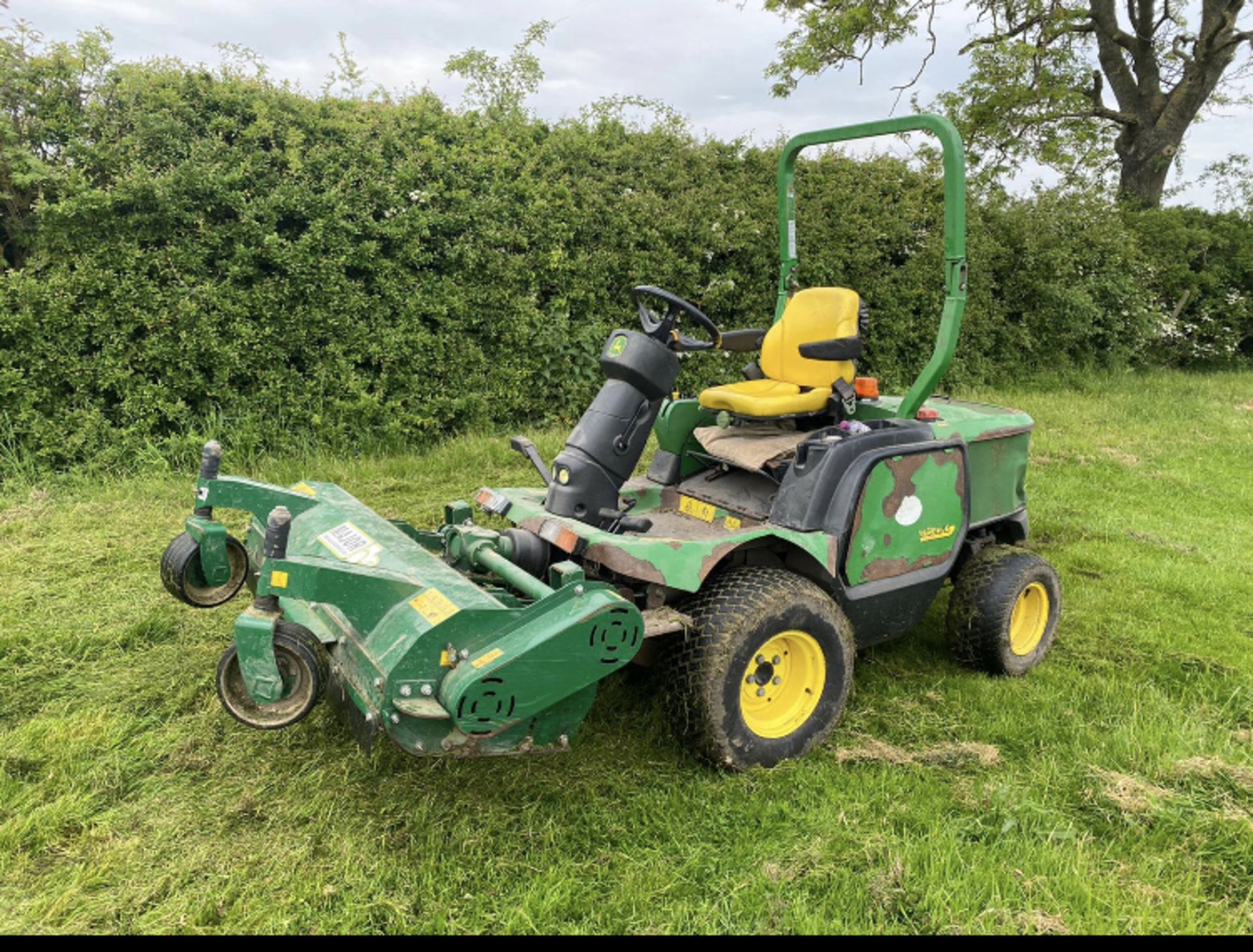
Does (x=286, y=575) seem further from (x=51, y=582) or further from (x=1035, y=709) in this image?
(x=1035, y=709)

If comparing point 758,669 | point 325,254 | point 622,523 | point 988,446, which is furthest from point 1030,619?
point 325,254

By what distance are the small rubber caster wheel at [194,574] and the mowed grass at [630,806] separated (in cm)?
45

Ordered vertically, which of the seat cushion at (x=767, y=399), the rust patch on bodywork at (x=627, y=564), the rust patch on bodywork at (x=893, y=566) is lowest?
the rust patch on bodywork at (x=893, y=566)

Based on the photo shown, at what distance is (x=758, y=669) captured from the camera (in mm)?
3178

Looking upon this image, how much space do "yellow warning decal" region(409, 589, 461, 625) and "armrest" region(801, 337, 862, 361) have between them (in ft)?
6.67

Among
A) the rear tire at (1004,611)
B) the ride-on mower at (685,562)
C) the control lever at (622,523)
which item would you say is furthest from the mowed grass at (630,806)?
the control lever at (622,523)

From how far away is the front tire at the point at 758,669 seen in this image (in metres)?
2.94

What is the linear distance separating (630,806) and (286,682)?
1135 millimetres

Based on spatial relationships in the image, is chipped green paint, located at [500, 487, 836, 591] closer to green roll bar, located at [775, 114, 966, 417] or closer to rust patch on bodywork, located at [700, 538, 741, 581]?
rust patch on bodywork, located at [700, 538, 741, 581]

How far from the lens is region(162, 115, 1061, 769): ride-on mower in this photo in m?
2.55

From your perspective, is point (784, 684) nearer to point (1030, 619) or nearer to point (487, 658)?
point (487, 658)

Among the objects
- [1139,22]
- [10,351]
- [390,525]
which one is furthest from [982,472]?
[1139,22]

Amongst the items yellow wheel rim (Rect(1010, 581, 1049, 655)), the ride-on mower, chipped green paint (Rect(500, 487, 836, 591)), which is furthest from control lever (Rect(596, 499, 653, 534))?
yellow wheel rim (Rect(1010, 581, 1049, 655))

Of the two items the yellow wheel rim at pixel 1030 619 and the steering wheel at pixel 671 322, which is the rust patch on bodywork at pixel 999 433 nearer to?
the yellow wheel rim at pixel 1030 619
